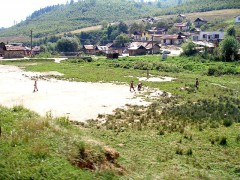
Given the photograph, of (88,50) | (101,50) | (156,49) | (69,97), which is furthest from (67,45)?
(69,97)

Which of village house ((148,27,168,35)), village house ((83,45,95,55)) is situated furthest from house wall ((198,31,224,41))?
village house ((83,45,95,55))

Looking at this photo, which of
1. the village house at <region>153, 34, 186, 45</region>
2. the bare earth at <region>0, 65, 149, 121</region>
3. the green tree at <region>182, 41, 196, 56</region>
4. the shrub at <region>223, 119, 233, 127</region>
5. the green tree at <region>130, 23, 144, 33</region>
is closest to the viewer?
the shrub at <region>223, 119, 233, 127</region>

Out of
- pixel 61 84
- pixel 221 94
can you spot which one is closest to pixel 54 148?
pixel 221 94

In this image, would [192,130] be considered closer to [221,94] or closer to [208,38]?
[221,94]

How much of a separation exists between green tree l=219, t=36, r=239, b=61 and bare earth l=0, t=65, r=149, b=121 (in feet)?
101

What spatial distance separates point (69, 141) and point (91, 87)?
27330 mm

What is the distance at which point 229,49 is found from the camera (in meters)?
64.0

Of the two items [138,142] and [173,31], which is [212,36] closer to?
[173,31]

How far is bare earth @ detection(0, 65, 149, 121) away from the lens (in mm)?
26594

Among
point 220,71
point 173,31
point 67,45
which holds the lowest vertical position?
point 220,71

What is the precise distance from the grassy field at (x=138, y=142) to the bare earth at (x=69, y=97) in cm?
215

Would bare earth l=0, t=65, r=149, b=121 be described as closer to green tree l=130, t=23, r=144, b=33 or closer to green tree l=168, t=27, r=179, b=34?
green tree l=168, t=27, r=179, b=34

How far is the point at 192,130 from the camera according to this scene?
21.3 metres

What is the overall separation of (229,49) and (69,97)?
41.3 meters
